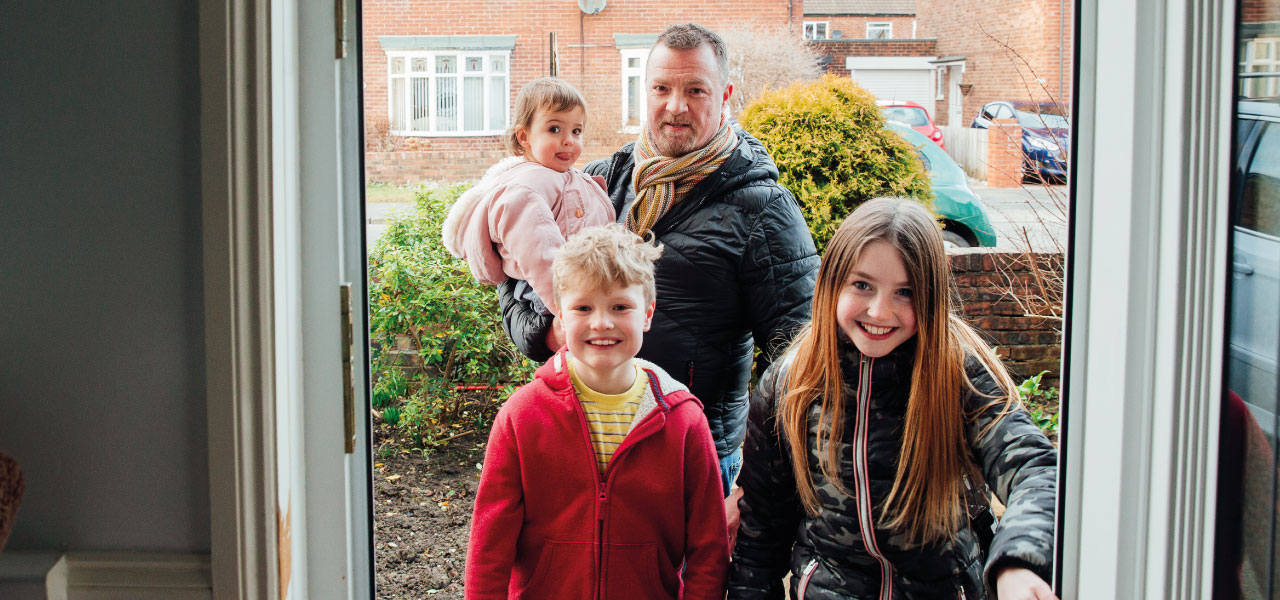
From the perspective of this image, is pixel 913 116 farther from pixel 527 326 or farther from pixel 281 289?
pixel 281 289

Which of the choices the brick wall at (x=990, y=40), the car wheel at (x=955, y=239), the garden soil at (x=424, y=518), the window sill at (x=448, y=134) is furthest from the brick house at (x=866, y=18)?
the garden soil at (x=424, y=518)

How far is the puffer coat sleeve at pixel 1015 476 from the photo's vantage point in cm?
125

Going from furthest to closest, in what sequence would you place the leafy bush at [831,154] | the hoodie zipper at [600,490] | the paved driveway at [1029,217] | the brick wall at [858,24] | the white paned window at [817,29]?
the brick wall at [858,24]
the white paned window at [817,29]
the paved driveway at [1029,217]
the leafy bush at [831,154]
the hoodie zipper at [600,490]

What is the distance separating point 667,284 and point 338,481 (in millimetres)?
742

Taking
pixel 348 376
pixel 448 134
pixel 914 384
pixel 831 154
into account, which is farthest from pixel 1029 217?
pixel 348 376

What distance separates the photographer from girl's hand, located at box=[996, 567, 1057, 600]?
3.98ft

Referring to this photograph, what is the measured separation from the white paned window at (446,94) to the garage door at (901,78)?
25.2ft

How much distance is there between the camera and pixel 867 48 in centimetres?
1520

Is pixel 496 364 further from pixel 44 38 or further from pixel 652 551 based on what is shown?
pixel 44 38

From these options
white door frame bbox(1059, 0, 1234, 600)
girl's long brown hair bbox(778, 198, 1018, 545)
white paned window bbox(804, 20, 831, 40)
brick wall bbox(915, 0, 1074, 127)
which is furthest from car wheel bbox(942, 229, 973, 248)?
white paned window bbox(804, 20, 831, 40)

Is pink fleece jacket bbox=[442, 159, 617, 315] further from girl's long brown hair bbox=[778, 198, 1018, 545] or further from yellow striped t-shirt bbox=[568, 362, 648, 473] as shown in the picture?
girl's long brown hair bbox=[778, 198, 1018, 545]

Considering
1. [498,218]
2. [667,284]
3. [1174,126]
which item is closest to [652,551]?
[667,284]

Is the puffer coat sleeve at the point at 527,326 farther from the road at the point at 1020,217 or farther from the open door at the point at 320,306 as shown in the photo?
the road at the point at 1020,217

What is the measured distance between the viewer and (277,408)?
1.28 meters
